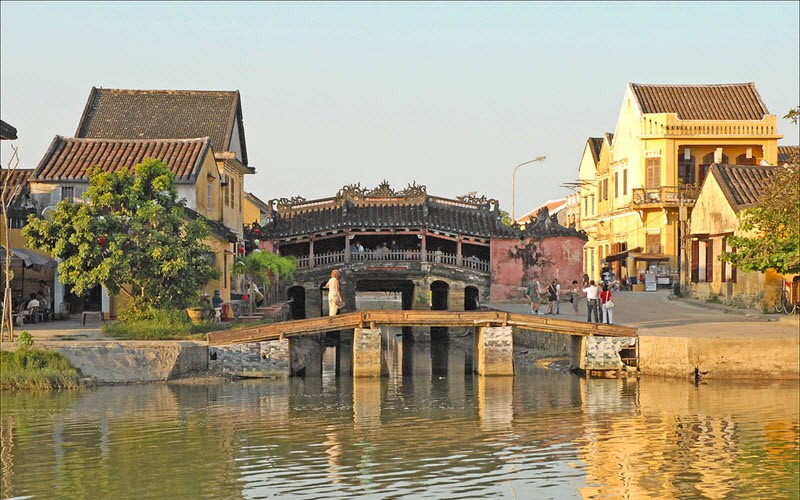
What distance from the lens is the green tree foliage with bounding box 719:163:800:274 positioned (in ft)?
98.4

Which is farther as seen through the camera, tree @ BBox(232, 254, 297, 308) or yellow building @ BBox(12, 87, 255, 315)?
tree @ BBox(232, 254, 297, 308)

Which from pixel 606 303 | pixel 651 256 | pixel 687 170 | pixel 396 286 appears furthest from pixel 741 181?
pixel 396 286

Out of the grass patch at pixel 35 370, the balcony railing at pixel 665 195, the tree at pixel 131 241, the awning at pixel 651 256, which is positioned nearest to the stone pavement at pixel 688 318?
the awning at pixel 651 256

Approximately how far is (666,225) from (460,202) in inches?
457

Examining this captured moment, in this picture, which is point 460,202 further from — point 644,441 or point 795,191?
point 644,441

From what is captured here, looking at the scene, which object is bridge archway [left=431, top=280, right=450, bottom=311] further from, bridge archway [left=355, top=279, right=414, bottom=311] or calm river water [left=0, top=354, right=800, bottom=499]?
calm river water [left=0, top=354, right=800, bottom=499]

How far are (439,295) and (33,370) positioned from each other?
31.6m

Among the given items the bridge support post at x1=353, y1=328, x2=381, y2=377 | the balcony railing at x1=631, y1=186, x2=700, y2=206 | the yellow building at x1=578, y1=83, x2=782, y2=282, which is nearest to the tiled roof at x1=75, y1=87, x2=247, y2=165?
the balcony railing at x1=631, y1=186, x2=700, y2=206

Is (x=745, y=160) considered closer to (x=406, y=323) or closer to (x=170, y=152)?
(x=170, y=152)

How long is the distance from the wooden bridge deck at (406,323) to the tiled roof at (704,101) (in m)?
34.1

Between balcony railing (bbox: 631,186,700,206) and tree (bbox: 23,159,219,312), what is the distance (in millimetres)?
32636

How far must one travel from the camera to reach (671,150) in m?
61.2

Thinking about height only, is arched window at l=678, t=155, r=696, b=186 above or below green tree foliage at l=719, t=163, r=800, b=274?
above

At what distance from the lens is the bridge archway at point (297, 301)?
56188 mm
